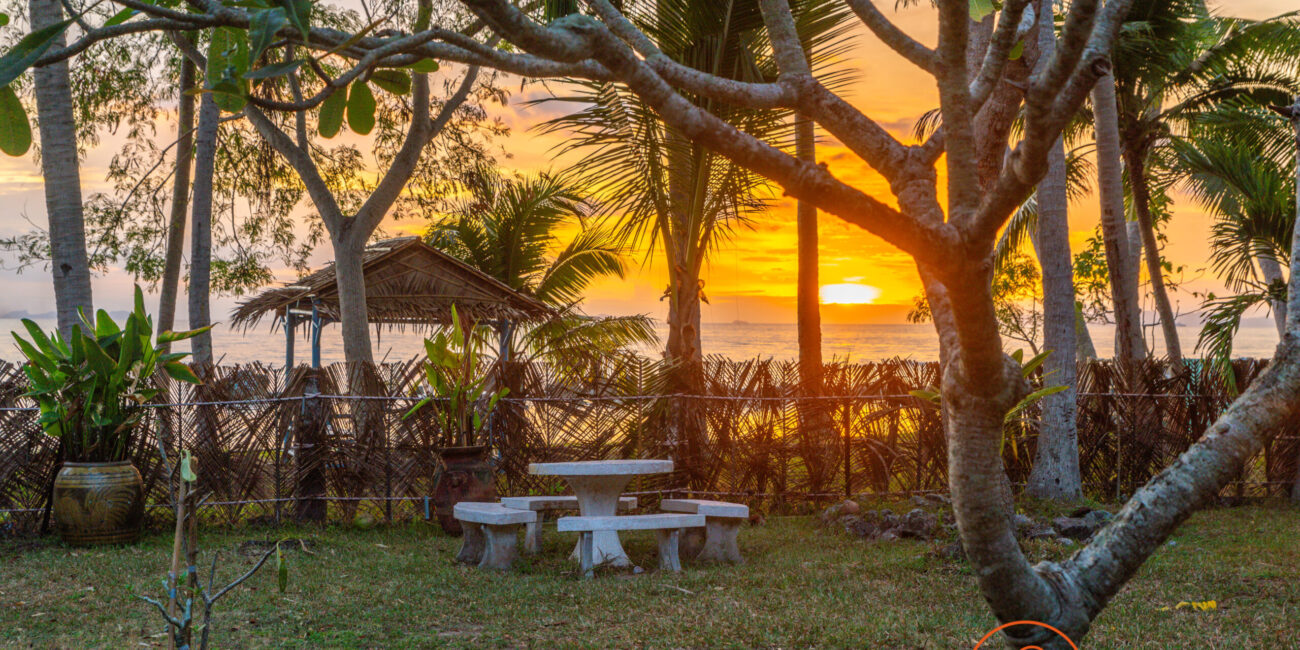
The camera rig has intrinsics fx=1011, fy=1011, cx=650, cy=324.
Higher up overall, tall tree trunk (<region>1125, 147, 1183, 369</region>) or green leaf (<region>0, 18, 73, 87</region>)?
tall tree trunk (<region>1125, 147, 1183, 369</region>)

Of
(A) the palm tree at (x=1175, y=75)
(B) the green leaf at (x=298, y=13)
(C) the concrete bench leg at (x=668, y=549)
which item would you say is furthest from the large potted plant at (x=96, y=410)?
(A) the palm tree at (x=1175, y=75)

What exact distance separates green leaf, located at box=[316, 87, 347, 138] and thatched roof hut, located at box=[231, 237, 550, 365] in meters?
12.8

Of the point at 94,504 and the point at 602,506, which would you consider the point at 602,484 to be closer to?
the point at 602,506

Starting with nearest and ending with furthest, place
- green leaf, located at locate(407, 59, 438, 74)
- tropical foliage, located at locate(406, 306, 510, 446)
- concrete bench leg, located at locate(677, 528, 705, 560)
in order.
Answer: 1. green leaf, located at locate(407, 59, 438, 74)
2. concrete bench leg, located at locate(677, 528, 705, 560)
3. tropical foliage, located at locate(406, 306, 510, 446)

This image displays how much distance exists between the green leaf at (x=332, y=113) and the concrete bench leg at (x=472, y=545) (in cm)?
570

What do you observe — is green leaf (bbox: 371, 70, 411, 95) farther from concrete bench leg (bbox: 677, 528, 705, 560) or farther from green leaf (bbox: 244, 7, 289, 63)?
concrete bench leg (bbox: 677, 528, 705, 560)

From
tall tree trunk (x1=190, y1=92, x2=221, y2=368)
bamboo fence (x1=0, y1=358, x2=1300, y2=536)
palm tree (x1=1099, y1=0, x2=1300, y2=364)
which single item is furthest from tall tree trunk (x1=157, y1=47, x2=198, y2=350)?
palm tree (x1=1099, y1=0, x2=1300, y2=364)

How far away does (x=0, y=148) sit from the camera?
1.82 meters

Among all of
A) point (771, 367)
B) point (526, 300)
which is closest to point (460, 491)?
point (771, 367)

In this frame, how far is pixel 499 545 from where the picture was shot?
23.7ft

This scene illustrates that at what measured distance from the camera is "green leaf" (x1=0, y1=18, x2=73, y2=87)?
61.6 inches

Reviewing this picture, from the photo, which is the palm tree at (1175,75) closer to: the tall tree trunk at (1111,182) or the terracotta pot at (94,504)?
the tall tree trunk at (1111,182)

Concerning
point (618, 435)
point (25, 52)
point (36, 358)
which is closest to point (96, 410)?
point (36, 358)

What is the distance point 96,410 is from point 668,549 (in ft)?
15.5
